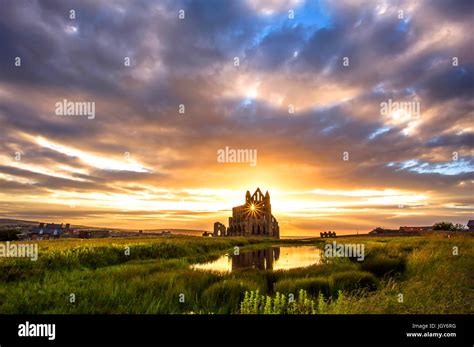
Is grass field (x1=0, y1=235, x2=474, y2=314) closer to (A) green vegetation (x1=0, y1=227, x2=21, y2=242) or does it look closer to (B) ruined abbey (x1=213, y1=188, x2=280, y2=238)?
(A) green vegetation (x1=0, y1=227, x2=21, y2=242)

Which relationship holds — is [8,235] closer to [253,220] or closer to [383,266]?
[383,266]

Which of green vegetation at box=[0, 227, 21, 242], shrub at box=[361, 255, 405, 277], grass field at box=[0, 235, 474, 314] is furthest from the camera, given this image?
green vegetation at box=[0, 227, 21, 242]

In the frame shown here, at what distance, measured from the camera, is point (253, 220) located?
105125 mm

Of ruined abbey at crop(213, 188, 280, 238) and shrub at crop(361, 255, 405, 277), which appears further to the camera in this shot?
ruined abbey at crop(213, 188, 280, 238)

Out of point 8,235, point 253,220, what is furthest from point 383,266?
point 253,220

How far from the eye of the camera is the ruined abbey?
10431 centimetres

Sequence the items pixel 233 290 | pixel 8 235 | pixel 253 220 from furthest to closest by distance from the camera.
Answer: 1. pixel 253 220
2. pixel 8 235
3. pixel 233 290

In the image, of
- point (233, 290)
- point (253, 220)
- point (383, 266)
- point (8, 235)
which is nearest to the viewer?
point (233, 290)

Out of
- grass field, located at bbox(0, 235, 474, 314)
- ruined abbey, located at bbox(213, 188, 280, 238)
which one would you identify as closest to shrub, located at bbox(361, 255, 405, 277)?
grass field, located at bbox(0, 235, 474, 314)

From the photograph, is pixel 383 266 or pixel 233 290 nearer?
pixel 233 290

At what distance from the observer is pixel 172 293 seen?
12.2 meters
